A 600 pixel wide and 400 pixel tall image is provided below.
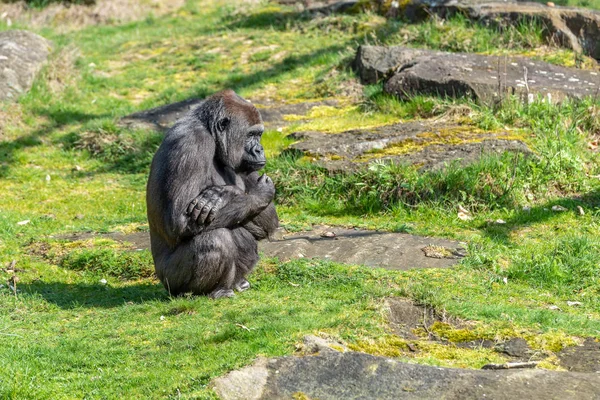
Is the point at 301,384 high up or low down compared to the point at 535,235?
up

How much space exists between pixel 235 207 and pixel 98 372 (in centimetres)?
200

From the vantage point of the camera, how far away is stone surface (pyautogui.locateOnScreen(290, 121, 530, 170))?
10.0 m

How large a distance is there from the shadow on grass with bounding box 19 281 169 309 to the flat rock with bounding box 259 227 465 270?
4.10 feet

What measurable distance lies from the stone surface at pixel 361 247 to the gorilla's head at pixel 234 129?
1152mm

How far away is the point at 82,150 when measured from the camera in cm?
1245

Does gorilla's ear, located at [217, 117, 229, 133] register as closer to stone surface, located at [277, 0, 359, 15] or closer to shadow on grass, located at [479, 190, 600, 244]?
shadow on grass, located at [479, 190, 600, 244]

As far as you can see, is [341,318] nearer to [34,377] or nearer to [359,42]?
[34,377]

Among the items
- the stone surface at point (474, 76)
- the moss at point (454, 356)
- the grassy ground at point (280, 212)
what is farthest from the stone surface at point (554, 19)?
the moss at point (454, 356)

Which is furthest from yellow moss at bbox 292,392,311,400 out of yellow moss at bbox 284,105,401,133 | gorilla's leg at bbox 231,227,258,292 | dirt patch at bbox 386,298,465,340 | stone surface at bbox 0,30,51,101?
stone surface at bbox 0,30,51,101

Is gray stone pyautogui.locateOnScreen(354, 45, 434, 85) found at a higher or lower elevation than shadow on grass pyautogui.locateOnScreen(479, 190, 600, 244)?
higher

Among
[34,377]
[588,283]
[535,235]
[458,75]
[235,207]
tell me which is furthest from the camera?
[458,75]

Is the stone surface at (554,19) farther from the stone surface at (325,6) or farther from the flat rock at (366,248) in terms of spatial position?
the flat rock at (366,248)

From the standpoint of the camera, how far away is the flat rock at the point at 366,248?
7961 millimetres

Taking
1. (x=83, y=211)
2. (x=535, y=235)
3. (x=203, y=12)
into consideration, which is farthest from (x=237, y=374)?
(x=203, y=12)
